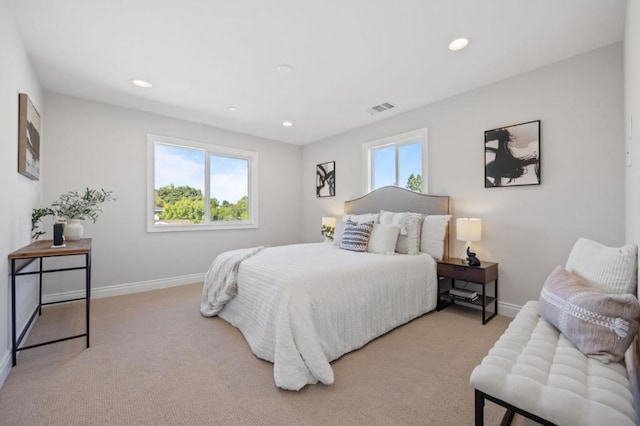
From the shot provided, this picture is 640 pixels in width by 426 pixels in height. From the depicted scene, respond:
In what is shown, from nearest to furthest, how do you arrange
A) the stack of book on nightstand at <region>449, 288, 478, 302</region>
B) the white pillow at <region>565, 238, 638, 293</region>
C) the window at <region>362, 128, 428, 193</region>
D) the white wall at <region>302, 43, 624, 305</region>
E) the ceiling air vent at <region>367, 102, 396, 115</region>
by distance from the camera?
the white pillow at <region>565, 238, 638, 293</region>
the white wall at <region>302, 43, 624, 305</region>
the stack of book on nightstand at <region>449, 288, 478, 302</region>
the ceiling air vent at <region>367, 102, 396, 115</region>
the window at <region>362, 128, 428, 193</region>

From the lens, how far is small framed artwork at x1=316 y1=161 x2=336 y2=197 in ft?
16.3

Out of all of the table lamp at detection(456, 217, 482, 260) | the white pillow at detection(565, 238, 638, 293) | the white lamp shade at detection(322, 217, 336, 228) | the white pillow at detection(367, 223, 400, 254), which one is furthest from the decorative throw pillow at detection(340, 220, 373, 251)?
the white pillow at detection(565, 238, 638, 293)

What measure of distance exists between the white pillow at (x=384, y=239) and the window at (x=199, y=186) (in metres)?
2.56

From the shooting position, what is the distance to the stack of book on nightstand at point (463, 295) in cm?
289

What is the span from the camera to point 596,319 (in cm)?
129

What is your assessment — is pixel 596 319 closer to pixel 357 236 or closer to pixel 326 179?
pixel 357 236

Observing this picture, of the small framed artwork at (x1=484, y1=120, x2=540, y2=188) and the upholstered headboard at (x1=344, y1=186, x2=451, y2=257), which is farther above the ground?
the small framed artwork at (x1=484, y1=120, x2=540, y2=188)

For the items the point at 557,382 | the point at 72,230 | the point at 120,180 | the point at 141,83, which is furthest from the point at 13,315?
the point at 557,382

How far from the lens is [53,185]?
3.31m

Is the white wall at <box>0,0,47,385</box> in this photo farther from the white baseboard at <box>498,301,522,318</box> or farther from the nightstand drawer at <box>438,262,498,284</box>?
the white baseboard at <box>498,301,522,318</box>

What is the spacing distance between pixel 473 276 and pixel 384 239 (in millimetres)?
956

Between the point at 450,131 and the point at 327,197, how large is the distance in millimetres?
2346

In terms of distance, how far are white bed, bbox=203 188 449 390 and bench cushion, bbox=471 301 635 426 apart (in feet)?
3.29

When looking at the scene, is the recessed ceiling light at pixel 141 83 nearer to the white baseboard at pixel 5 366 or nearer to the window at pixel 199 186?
the window at pixel 199 186
